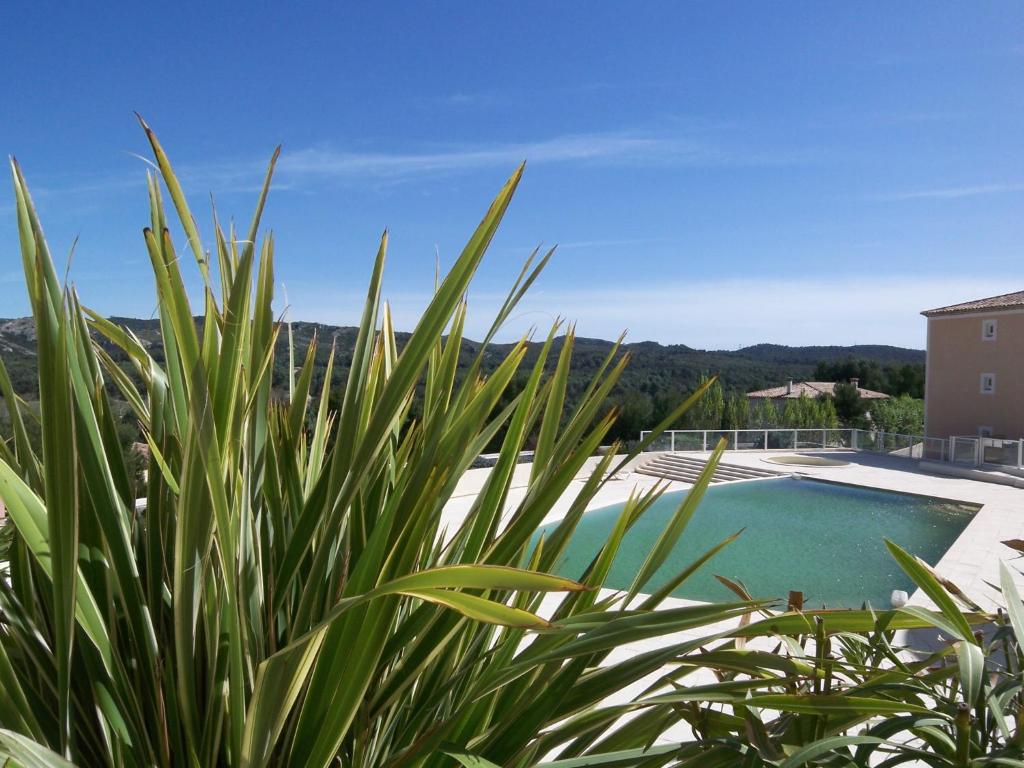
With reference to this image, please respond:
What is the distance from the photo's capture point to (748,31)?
8023mm

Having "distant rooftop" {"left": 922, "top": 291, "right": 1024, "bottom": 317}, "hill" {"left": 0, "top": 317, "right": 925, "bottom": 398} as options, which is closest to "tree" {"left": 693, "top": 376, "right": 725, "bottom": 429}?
"hill" {"left": 0, "top": 317, "right": 925, "bottom": 398}

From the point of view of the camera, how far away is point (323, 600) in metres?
0.98

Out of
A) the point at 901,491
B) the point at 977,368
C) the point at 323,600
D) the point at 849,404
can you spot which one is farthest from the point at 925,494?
the point at 849,404

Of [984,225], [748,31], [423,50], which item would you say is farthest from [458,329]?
[984,225]

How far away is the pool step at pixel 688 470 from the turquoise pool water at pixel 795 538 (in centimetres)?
57

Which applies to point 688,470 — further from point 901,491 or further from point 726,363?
point 726,363

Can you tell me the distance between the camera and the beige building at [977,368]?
16469mm

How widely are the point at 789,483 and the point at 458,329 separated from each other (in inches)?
591

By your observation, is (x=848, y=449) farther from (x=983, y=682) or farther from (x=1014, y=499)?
(x=983, y=682)

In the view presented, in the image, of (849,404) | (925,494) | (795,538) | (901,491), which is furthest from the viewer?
(849,404)

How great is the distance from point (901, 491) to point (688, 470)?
4.42 m

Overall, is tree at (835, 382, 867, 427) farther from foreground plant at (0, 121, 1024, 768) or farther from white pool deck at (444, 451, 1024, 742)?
foreground plant at (0, 121, 1024, 768)

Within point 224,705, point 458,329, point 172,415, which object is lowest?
point 224,705

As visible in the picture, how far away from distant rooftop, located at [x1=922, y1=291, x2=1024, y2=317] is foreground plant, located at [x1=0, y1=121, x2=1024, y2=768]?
19.4m
